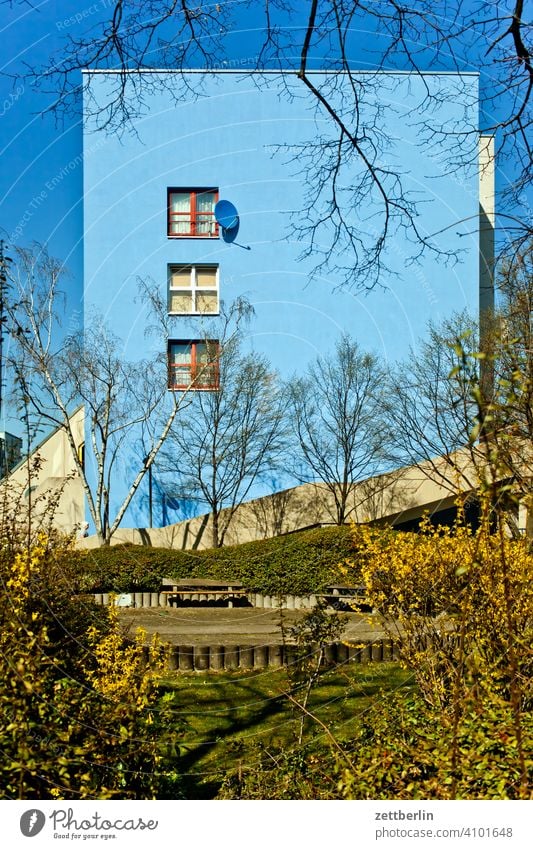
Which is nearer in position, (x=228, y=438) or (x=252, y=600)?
(x=252, y=600)

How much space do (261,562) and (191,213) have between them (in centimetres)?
419

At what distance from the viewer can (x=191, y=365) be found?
9.35 m

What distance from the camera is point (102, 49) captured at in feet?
10.7

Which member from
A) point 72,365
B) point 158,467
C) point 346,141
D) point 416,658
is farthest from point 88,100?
point 158,467

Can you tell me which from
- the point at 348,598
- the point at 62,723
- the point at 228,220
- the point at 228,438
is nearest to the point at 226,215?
the point at 228,220

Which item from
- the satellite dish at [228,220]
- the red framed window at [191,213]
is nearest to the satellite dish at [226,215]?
the satellite dish at [228,220]

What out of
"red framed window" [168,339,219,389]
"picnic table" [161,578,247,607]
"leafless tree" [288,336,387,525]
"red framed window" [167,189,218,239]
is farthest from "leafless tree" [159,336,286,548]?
"red framed window" [167,189,218,239]

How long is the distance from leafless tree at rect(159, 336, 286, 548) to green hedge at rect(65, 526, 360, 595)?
1.98ft

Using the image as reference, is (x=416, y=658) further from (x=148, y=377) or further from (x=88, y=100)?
(x=148, y=377)

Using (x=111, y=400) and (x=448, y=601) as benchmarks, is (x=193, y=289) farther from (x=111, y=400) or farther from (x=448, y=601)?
(x=448, y=601)

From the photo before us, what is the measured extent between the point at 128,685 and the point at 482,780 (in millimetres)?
1208
